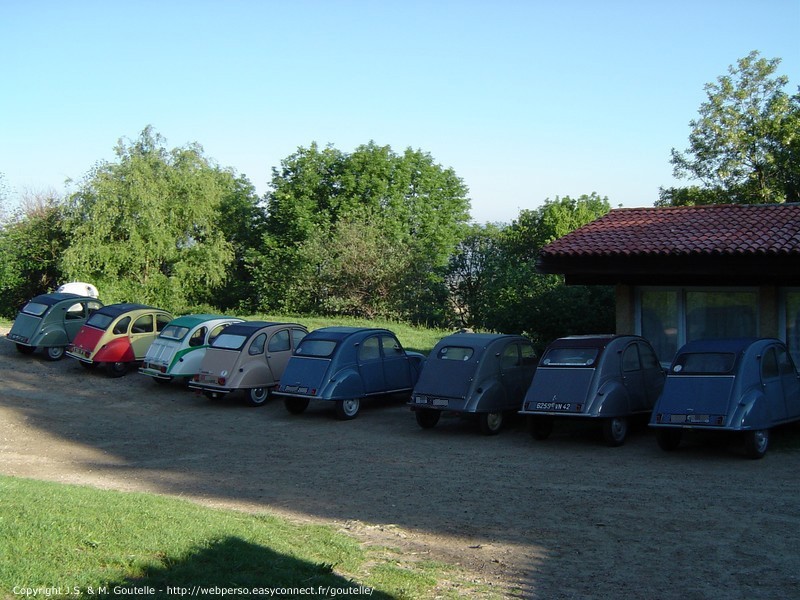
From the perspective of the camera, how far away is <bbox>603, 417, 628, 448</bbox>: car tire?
1462cm

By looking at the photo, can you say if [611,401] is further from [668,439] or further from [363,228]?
[363,228]

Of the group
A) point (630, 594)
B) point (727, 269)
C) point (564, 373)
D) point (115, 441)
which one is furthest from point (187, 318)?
point (630, 594)

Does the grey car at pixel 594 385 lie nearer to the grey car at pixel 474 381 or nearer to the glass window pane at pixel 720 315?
the grey car at pixel 474 381

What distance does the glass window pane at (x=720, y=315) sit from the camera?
1755cm

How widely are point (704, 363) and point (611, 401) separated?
165cm

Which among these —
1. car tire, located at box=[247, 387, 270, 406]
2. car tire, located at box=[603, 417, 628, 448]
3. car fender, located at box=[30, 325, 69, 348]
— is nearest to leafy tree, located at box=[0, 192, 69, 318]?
car fender, located at box=[30, 325, 69, 348]

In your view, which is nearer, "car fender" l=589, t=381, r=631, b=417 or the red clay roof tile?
"car fender" l=589, t=381, r=631, b=417

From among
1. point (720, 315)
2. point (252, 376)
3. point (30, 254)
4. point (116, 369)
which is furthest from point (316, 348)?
point (30, 254)

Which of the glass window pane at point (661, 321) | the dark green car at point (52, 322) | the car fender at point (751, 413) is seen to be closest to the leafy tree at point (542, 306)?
the glass window pane at point (661, 321)

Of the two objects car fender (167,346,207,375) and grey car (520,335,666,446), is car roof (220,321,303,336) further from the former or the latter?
grey car (520,335,666,446)

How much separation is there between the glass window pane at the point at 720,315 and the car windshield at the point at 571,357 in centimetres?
406

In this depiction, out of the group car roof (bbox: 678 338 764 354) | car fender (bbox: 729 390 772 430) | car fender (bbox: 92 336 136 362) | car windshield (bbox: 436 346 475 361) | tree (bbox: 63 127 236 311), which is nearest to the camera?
car fender (bbox: 729 390 772 430)

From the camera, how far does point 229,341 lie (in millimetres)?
19922

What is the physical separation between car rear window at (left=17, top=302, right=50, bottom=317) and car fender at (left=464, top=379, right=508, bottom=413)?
15880 mm
